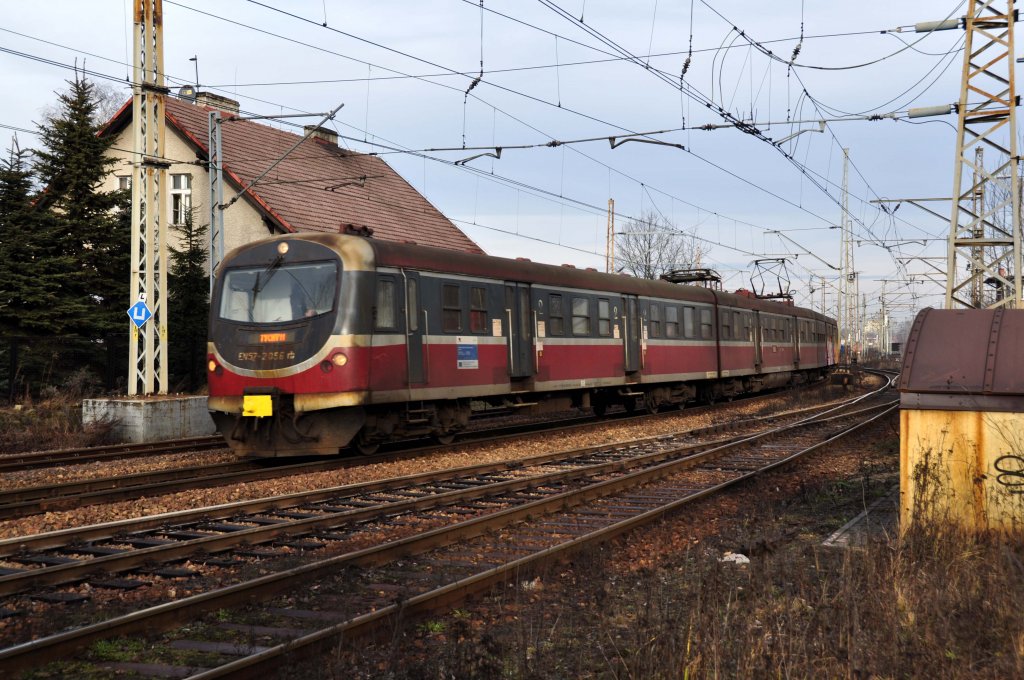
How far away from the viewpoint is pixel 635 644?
495 cm

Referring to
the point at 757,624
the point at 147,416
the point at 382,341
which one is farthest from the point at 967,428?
the point at 147,416

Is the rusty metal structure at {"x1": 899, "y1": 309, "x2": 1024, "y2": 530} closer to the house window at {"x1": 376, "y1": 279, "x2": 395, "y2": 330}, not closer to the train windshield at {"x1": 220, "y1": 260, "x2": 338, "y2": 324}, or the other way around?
the house window at {"x1": 376, "y1": 279, "x2": 395, "y2": 330}

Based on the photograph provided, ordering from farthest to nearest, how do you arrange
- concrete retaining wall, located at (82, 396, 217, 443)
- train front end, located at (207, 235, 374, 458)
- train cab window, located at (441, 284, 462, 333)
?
1. concrete retaining wall, located at (82, 396, 217, 443)
2. train cab window, located at (441, 284, 462, 333)
3. train front end, located at (207, 235, 374, 458)

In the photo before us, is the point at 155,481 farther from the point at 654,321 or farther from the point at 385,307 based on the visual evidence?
the point at 654,321

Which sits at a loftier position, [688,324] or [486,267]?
[486,267]

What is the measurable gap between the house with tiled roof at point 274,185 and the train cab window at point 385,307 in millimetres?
11940

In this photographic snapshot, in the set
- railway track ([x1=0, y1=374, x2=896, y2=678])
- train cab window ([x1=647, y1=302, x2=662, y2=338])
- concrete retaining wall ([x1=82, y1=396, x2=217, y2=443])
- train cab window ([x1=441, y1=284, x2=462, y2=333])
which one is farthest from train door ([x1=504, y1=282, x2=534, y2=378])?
concrete retaining wall ([x1=82, y1=396, x2=217, y2=443])

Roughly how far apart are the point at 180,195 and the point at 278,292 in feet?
62.3

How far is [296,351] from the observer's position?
41.1 ft

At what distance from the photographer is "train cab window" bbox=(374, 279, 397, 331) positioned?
12828 mm

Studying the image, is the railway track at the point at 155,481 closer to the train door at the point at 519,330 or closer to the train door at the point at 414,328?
the train door at the point at 414,328

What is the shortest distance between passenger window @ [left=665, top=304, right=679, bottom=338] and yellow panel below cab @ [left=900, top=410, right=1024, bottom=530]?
14791 millimetres

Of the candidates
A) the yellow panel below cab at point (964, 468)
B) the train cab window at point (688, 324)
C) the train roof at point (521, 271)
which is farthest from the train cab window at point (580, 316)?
the yellow panel below cab at point (964, 468)

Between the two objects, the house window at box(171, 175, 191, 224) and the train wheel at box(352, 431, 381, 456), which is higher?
the house window at box(171, 175, 191, 224)
